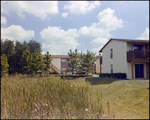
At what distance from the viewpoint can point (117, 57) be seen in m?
18.9

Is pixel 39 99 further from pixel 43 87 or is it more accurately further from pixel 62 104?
pixel 62 104

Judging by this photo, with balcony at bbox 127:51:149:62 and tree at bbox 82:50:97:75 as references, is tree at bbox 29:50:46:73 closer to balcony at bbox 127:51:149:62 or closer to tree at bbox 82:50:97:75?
tree at bbox 82:50:97:75

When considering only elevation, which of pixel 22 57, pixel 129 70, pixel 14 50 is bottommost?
pixel 129 70

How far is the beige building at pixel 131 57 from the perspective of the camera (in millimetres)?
16086

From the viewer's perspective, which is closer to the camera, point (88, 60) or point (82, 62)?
point (88, 60)

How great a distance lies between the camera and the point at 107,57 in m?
21.5

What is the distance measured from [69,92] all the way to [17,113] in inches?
82.5

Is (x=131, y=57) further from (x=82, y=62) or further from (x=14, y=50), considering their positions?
(x=14, y=50)

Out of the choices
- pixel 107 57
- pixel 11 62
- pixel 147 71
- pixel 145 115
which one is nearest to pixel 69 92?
pixel 145 115

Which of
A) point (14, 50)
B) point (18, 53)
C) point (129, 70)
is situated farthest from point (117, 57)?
point (14, 50)

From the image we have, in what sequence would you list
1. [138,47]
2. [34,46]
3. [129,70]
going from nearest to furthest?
[129,70] → [138,47] → [34,46]

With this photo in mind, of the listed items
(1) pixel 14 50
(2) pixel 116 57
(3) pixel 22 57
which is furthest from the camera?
(1) pixel 14 50

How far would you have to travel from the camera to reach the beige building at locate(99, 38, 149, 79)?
1609 cm

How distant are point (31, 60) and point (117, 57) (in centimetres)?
1454
